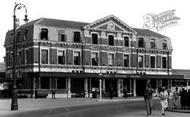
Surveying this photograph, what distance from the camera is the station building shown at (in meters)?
54.1

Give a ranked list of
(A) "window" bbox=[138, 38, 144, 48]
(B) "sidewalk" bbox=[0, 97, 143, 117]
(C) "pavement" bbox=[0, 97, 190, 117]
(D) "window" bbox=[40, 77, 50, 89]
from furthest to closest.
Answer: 1. (A) "window" bbox=[138, 38, 144, 48]
2. (D) "window" bbox=[40, 77, 50, 89]
3. (B) "sidewalk" bbox=[0, 97, 143, 117]
4. (C) "pavement" bbox=[0, 97, 190, 117]

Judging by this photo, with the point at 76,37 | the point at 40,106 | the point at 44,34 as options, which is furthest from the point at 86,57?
the point at 40,106

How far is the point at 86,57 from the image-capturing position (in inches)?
2277

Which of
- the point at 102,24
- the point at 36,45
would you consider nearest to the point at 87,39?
the point at 102,24

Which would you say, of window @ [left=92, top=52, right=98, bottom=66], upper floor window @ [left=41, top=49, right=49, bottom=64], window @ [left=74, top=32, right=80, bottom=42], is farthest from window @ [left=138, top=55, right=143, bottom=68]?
upper floor window @ [left=41, top=49, right=49, bottom=64]

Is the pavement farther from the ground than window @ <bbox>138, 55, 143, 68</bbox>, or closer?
closer

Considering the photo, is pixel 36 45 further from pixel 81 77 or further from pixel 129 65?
pixel 129 65

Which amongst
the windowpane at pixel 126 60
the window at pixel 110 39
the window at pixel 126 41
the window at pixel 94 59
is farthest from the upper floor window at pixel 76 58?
the window at pixel 126 41

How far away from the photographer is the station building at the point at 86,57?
2130 inches

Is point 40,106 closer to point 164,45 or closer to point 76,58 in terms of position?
point 76,58

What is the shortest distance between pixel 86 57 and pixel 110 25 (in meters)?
6.61

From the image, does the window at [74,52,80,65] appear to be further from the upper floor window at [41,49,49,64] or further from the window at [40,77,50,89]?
the window at [40,77,50,89]

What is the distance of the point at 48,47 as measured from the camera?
179 feet

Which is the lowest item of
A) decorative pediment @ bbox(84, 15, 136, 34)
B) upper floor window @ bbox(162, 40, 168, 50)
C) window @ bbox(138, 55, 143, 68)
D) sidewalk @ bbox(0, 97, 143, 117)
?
sidewalk @ bbox(0, 97, 143, 117)
